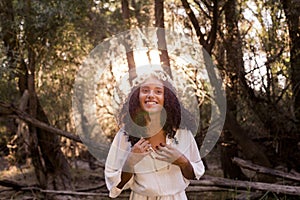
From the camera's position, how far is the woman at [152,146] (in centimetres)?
284

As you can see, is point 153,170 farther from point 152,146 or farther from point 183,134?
point 183,134

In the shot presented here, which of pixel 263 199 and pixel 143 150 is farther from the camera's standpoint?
pixel 263 199

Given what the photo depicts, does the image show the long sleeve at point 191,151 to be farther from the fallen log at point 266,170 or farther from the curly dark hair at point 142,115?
the fallen log at point 266,170

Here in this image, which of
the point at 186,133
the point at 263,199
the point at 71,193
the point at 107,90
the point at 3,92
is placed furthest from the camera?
the point at 3,92

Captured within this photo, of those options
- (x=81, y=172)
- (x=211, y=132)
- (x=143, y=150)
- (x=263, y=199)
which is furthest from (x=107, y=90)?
(x=81, y=172)

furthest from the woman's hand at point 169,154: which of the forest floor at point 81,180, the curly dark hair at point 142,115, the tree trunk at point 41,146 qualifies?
the tree trunk at point 41,146

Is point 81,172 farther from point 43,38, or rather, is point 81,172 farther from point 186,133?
point 186,133

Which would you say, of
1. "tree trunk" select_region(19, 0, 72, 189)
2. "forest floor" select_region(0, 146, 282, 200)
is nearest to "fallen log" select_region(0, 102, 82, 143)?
"tree trunk" select_region(19, 0, 72, 189)

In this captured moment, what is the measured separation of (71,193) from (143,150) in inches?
151

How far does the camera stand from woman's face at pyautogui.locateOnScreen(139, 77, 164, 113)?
2.84 metres

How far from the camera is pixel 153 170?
2.93 metres

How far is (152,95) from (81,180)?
25.4ft

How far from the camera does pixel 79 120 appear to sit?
3428 millimetres

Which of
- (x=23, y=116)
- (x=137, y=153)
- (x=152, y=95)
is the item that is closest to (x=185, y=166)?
(x=137, y=153)
